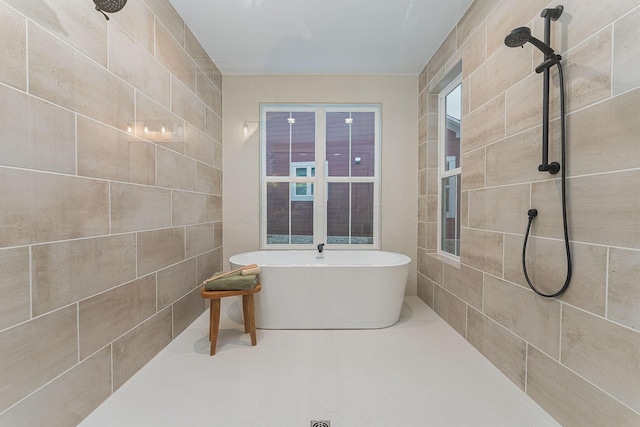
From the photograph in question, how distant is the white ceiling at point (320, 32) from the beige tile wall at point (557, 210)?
1.39 ft

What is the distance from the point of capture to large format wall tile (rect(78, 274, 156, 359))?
56.6 inches

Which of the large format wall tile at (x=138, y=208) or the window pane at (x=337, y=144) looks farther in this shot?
the window pane at (x=337, y=144)

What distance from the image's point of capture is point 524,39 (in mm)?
1351

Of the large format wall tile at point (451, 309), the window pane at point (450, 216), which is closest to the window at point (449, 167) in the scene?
the window pane at point (450, 216)

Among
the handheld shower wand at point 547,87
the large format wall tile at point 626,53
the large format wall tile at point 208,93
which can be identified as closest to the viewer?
the large format wall tile at point 626,53

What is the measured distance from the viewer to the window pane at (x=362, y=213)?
337cm

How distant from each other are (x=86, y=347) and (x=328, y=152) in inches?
107

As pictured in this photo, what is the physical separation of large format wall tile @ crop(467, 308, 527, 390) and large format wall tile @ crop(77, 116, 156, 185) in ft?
8.40

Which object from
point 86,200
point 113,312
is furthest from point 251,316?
point 86,200

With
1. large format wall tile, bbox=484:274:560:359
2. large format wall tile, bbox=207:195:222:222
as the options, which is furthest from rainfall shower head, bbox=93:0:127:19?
large format wall tile, bbox=484:274:560:359

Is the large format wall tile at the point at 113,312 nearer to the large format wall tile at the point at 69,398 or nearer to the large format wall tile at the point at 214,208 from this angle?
the large format wall tile at the point at 69,398

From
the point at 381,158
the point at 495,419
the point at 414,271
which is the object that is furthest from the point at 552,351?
the point at 381,158

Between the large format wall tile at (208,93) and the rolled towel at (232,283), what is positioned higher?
the large format wall tile at (208,93)

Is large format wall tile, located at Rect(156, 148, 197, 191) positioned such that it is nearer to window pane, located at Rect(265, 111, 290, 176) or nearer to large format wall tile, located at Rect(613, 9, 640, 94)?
window pane, located at Rect(265, 111, 290, 176)
